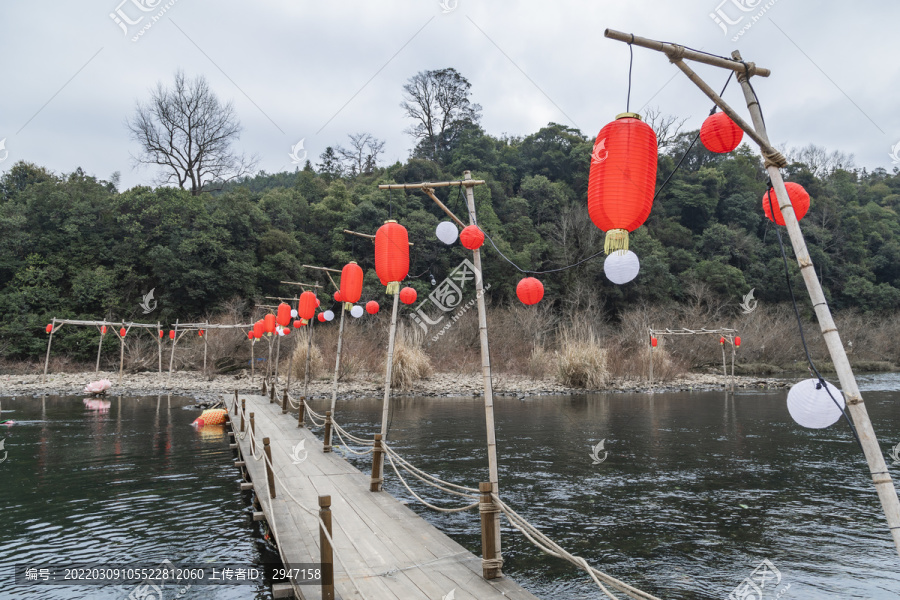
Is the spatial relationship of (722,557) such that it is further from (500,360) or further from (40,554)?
(500,360)

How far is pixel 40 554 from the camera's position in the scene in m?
6.29

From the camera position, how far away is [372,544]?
5.23 metres

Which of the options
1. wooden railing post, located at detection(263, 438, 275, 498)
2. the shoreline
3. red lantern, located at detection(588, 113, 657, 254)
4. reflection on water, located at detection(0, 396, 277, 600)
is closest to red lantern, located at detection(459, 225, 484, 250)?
red lantern, located at detection(588, 113, 657, 254)

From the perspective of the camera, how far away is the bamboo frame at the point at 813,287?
2.67m

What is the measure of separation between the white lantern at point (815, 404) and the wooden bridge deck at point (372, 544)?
7.54 ft

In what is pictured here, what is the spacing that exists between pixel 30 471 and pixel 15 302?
20493 mm

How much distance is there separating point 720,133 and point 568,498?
6.44 metres

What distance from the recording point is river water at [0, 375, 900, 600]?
6.08 m

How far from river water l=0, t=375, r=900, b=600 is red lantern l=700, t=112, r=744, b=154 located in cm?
436

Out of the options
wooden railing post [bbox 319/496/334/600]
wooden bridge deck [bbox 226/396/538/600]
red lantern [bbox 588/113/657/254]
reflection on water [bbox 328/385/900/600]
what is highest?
red lantern [bbox 588/113/657/254]

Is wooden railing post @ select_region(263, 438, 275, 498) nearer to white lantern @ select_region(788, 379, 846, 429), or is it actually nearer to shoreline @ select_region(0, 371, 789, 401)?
white lantern @ select_region(788, 379, 846, 429)

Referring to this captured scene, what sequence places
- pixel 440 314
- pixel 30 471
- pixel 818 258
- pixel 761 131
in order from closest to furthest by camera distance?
pixel 761 131 → pixel 30 471 → pixel 440 314 → pixel 818 258

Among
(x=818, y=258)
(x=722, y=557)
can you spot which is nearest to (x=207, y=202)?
(x=722, y=557)

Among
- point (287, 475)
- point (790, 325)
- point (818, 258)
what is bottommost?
point (287, 475)
